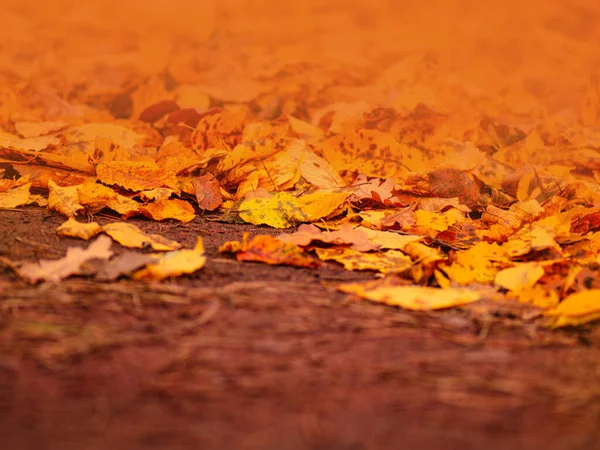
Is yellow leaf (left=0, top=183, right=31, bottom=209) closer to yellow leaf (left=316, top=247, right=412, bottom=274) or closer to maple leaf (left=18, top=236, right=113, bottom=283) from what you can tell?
maple leaf (left=18, top=236, right=113, bottom=283)

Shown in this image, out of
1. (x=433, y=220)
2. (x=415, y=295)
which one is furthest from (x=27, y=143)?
(x=415, y=295)

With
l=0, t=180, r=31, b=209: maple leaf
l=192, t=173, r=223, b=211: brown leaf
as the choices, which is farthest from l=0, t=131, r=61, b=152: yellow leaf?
l=192, t=173, r=223, b=211: brown leaf

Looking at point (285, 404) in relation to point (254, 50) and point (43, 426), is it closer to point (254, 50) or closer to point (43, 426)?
point (43, 426)

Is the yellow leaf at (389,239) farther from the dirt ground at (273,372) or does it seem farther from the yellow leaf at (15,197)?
the yellow leaf at (15,197)

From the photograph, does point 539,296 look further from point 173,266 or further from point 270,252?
point 173,266

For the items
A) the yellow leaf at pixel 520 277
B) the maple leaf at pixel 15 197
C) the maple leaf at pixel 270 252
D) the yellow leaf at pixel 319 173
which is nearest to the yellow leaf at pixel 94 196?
the maple leaf at pixel 15 197
